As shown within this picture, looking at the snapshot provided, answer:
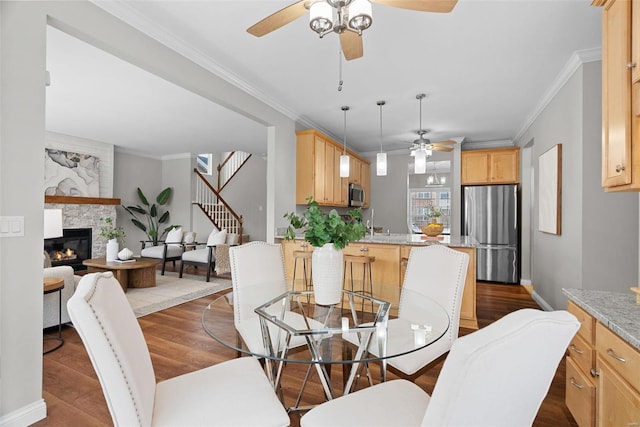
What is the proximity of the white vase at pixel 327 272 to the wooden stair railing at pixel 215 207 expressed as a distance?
663 centimetres

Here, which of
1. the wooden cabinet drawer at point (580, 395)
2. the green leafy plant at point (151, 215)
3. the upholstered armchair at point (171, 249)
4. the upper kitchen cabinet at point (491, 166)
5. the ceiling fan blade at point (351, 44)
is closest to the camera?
the wooden cabinet drawer at point (580, 395)

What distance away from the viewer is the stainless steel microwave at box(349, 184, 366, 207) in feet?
18.7

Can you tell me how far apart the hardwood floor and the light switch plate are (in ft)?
3.42

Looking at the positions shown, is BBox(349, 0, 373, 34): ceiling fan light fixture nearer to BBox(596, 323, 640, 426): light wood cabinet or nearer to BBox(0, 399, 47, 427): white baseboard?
BBox(596, 323, 640, 426): light wood cabinet

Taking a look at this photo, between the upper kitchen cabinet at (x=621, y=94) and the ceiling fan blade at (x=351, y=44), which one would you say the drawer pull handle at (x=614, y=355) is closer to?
the upper kitchen cabinet at (x=621, y=94)

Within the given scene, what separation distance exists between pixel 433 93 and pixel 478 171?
2505 millimetres

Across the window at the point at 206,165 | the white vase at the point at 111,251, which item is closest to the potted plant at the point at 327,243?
the white vase at the point at 111,251

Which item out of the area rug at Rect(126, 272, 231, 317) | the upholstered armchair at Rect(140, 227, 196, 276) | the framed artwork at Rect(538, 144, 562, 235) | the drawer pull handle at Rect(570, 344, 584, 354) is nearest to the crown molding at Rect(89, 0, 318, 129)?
the area rug at Rect(126, 272, 231, 317)

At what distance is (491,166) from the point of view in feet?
18.1

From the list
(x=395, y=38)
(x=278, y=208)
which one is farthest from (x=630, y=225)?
(x=278, y=208)

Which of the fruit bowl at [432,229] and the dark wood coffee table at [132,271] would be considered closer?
the fruit bowl at [432,229]

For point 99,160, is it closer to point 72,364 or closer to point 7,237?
point 72,364

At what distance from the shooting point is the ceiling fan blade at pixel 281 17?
1.61 m

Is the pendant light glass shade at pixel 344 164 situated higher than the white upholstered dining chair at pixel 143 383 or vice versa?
the pendant light glass shade at pixel 344 164
